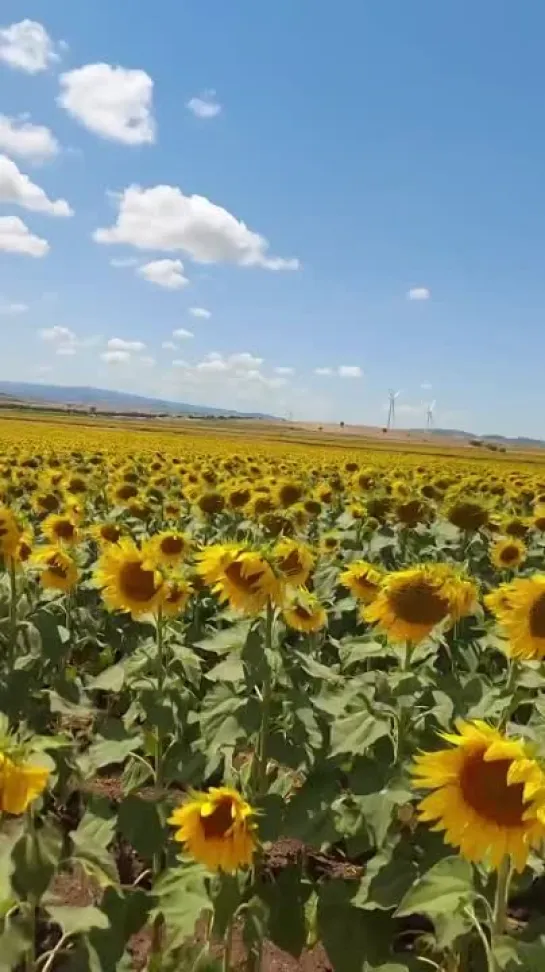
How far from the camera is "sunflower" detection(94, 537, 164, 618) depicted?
4134 millimetres

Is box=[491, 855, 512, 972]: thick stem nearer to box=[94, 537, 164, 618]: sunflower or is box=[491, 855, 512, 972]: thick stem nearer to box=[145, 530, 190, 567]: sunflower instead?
box=[94, 537, 164, 618]: sunflower

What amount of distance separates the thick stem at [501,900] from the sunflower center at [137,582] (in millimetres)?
2201

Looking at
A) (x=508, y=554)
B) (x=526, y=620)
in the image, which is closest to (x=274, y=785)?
(x=526, y=620)

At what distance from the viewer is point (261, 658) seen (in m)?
3.44

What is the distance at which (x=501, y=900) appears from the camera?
2.34 m

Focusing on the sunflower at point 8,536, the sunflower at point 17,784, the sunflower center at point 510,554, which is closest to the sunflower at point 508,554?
the sunflower center at point 510,554

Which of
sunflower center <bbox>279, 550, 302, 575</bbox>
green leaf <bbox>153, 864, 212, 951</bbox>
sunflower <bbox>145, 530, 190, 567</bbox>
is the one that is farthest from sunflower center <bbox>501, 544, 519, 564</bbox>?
green leaf <bbox>153, 864, 212, 951</bbox>

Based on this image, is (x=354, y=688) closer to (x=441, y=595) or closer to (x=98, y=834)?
(x=441, y=595)

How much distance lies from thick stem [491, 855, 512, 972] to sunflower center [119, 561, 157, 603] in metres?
2.20

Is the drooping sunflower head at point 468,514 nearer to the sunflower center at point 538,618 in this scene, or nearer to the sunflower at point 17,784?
the sunflower center at point 538,618

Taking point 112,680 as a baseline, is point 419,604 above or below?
above

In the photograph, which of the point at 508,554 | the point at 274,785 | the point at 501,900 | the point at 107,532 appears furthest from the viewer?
the point at 508,554

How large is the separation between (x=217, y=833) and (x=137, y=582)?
5.72 feet

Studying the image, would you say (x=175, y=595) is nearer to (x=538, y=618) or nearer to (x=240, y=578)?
(x=240, y=578)
